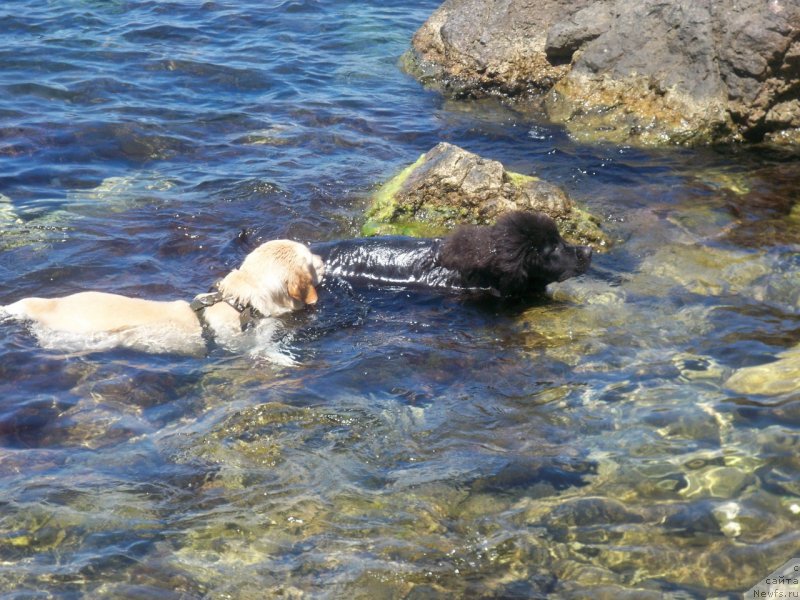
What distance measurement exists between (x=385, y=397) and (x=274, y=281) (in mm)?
1655

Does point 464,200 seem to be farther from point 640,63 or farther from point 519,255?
point 640,63

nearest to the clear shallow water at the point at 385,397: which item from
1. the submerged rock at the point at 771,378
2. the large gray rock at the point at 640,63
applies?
the submerged rock at the point at 771,378

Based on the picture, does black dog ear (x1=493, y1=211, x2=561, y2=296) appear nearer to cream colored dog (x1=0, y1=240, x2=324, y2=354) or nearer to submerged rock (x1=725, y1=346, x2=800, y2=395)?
cream colored dog (x1=0, y1=240, x2=324, y2=354)

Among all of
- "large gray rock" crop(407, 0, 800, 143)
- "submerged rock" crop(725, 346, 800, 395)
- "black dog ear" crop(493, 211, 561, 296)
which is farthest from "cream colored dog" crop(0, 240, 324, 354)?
"large gray rock" crop(407, 0, 800, 143)

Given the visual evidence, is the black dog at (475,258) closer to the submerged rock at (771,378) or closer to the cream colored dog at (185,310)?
the cream colored dog at (185,310)

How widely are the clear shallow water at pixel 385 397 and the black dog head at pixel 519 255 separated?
0.86 feet

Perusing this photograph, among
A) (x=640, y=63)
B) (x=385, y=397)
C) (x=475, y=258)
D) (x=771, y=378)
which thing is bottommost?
(x=385, y=397)

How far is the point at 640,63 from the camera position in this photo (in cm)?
1143

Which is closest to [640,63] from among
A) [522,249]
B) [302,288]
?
[522,249]

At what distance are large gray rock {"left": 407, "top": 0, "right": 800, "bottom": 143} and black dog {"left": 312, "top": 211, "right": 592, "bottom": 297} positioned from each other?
394 centimetres

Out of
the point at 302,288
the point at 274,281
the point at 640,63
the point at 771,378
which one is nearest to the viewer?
the point at 771,378

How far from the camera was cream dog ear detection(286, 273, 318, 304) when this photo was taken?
7422 millimetres

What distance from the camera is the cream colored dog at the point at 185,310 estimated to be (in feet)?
22.1

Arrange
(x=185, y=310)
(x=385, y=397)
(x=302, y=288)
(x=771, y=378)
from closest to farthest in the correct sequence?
(x=771, y=378) → (x=385, y=397) → (x=185, y=310) → (x=302, y=288)
